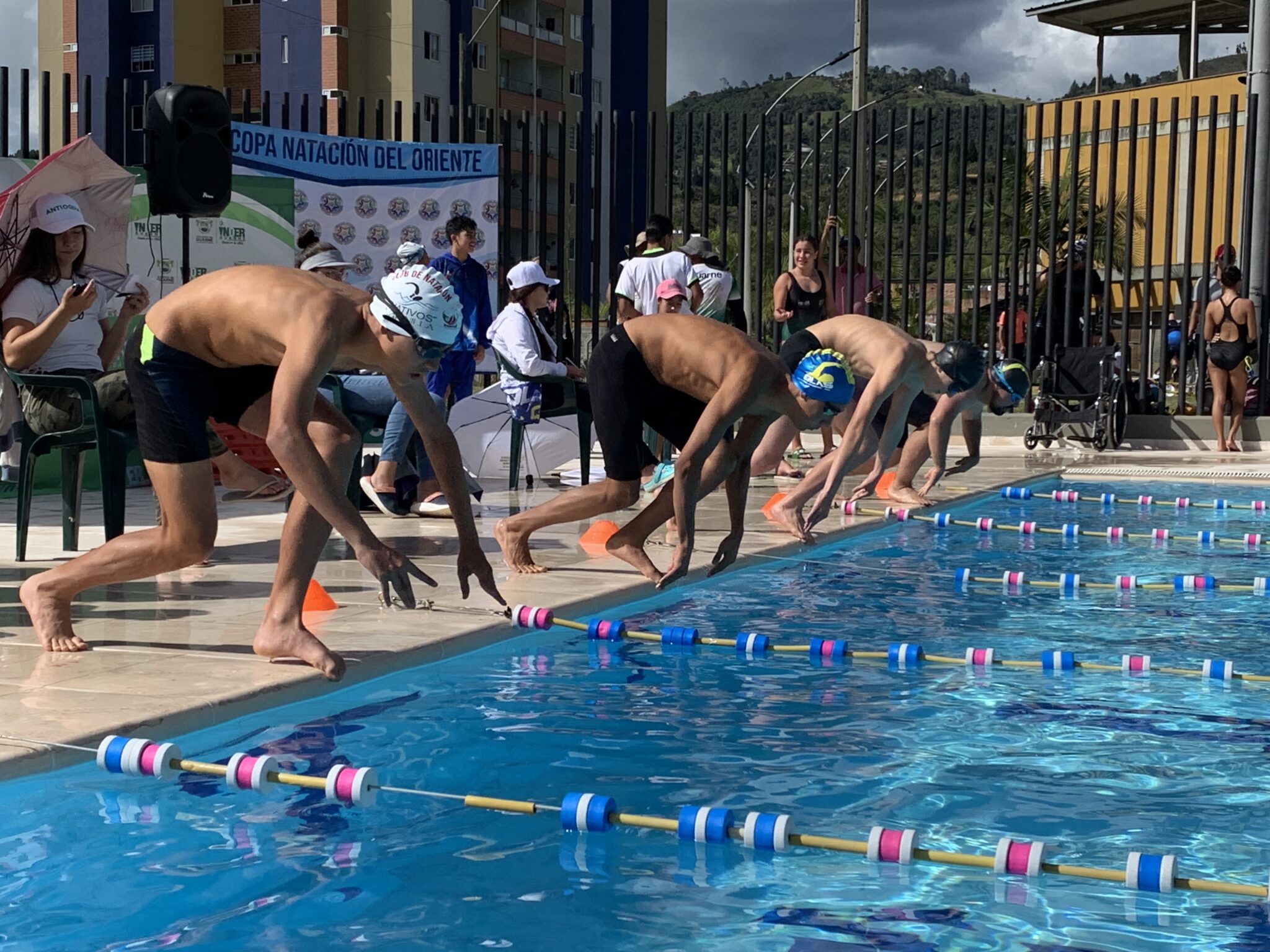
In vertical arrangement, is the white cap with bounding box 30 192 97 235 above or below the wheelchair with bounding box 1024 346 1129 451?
above

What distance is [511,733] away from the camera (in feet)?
16.7

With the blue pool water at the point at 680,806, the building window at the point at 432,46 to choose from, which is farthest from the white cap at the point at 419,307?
the building window at the point at 432,46

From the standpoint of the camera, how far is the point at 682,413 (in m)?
7.72

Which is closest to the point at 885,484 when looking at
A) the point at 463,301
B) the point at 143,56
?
the point at 463,301

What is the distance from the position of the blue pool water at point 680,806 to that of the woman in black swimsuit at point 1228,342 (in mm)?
10124

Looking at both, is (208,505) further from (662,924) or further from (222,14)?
(222,14)

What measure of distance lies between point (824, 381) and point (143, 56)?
155ft

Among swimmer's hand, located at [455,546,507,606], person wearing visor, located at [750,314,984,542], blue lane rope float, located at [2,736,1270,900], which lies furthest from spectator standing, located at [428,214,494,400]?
blue lane rope float, located at [2,736,1270,900]

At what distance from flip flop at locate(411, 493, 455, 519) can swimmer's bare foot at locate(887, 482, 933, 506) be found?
3424 mm

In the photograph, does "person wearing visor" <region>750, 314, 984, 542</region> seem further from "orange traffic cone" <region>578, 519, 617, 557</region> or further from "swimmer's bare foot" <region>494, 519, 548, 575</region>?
"swimmer's bare foot" <region>494, 519, 548, 575</region>

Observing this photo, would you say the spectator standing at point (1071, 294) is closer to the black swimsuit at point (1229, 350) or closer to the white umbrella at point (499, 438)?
the black swimsuit at point (1229, 350)

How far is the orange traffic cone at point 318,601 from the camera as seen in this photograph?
21.9 feet

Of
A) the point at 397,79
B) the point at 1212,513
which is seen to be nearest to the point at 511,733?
the point at 1212,513

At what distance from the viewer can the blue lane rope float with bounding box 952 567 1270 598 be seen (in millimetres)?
8461
